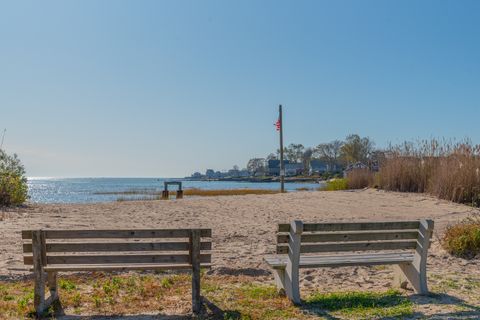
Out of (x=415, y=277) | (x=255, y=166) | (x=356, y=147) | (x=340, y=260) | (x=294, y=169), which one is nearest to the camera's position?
(x=340, y=260)

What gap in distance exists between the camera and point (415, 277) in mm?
5289

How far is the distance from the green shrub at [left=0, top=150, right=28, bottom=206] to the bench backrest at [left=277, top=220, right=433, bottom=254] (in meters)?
13.5

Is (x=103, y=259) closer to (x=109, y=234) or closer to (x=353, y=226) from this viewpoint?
(x=109, y=234)

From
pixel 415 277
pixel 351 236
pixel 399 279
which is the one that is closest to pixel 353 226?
pixel 351 236

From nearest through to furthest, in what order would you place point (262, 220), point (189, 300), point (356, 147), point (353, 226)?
point (353, 226), point (189, 300), point (262, 220), point (356, 147)

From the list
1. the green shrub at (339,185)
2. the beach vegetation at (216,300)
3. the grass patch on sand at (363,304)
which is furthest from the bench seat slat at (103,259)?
the green shrub at (339,185)

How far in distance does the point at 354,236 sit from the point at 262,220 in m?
7.56

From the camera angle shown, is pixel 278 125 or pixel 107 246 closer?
pixel 107 246

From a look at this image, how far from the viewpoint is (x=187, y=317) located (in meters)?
4.35

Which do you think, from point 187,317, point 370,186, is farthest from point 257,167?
point 187,317

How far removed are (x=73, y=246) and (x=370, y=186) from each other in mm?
19252

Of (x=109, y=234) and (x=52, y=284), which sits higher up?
(x=109, y=234)

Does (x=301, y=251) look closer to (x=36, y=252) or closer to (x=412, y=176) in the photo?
(x=36, y=252)

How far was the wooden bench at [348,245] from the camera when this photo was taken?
15.6ft
